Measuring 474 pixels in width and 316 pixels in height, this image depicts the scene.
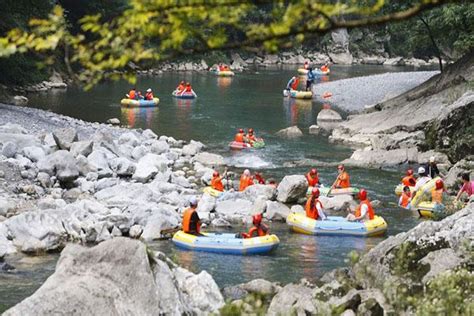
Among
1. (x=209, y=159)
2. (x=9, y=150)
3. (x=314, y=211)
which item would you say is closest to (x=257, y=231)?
(x=314, y=211)

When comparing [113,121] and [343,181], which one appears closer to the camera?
[343,181]

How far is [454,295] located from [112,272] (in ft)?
13.6

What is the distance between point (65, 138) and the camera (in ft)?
70.2

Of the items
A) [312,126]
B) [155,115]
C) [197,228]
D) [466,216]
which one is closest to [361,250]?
[197,228]

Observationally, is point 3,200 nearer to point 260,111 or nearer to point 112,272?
point 112,272

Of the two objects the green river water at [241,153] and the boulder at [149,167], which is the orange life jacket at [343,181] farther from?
the boulder at [149,167]

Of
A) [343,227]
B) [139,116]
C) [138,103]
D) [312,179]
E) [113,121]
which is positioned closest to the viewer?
[343,227]

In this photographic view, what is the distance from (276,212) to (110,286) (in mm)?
10217

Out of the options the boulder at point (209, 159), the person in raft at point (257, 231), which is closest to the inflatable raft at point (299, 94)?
the boulder at point (209, 159)

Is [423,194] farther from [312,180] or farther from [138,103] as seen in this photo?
[138,103]

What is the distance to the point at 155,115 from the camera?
1335 inches

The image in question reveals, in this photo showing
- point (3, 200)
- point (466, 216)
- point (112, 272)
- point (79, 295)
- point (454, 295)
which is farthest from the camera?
point (3, 200)

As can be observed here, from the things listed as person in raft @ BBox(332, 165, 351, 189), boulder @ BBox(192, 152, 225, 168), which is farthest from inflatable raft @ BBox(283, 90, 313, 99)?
person in raft @ BBox(332, 165, 351, 189)

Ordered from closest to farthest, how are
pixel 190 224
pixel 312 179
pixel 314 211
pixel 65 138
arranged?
1. pixel 190 224
2. pixel 314 211
3. pixel 312 179
4. pixel 65 138
